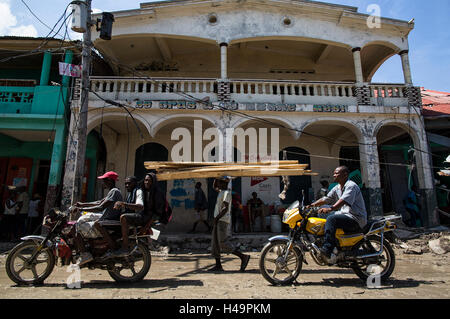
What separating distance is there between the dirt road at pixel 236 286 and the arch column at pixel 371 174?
2.97 meters

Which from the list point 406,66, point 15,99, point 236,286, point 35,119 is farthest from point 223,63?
point 236,286

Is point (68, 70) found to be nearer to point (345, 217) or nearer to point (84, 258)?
point (84, 258)

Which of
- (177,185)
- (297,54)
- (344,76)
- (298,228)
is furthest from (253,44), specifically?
(298,228)

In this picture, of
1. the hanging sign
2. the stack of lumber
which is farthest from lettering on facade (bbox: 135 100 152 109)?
the stack of lumber

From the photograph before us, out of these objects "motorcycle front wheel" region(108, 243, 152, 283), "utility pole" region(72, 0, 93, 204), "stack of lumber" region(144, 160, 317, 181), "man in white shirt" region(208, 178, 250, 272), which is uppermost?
"utility pole" region(72, 0, 93, 204)

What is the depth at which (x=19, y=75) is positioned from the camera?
10125mm

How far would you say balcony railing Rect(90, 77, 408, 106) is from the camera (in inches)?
343

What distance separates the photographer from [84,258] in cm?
374

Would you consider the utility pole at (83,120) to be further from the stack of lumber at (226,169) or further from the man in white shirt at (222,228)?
the man in white shirt at (222,228)

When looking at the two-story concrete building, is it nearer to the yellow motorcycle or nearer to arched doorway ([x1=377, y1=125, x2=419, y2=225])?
arched doorway ([x1=377, y1=125, x2=419, y2=225])

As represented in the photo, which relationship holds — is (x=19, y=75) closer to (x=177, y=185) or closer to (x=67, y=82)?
(x=67, y=82)

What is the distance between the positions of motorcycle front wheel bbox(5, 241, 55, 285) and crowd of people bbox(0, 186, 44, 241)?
549 centimetres

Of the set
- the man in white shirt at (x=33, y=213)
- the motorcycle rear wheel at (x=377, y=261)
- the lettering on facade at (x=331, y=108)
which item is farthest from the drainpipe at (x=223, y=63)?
the man in white shirt at (x=33, y=213)
